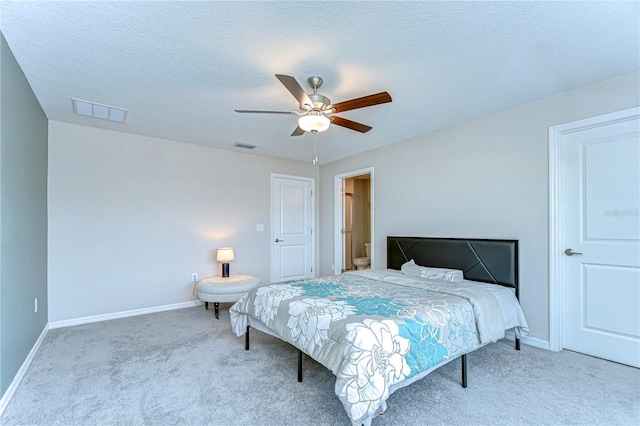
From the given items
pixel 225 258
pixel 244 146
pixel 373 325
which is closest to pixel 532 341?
pixel 373 325

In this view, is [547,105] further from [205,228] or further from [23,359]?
[23,359]

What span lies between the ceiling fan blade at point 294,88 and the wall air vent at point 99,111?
216 cm

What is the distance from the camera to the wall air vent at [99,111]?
3.04 m

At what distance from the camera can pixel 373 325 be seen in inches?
68.1

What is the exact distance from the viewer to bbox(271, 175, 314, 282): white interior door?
211 inches

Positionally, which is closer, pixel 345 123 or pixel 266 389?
pixel 266 389

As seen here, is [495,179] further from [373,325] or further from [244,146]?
[244,146]

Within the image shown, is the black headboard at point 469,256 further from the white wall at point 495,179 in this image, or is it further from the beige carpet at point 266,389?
the beige carpet at point 266,389

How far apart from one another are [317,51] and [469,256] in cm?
262

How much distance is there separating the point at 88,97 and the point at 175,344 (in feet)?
8.33

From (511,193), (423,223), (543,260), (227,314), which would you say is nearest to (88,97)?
(227,314)

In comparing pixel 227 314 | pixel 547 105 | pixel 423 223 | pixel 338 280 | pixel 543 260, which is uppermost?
pixel 547 105

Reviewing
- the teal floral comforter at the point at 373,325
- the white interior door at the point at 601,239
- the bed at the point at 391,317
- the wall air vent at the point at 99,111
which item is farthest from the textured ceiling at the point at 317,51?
the teal floral comforter at the point at 373,325

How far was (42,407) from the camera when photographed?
6.36ft
